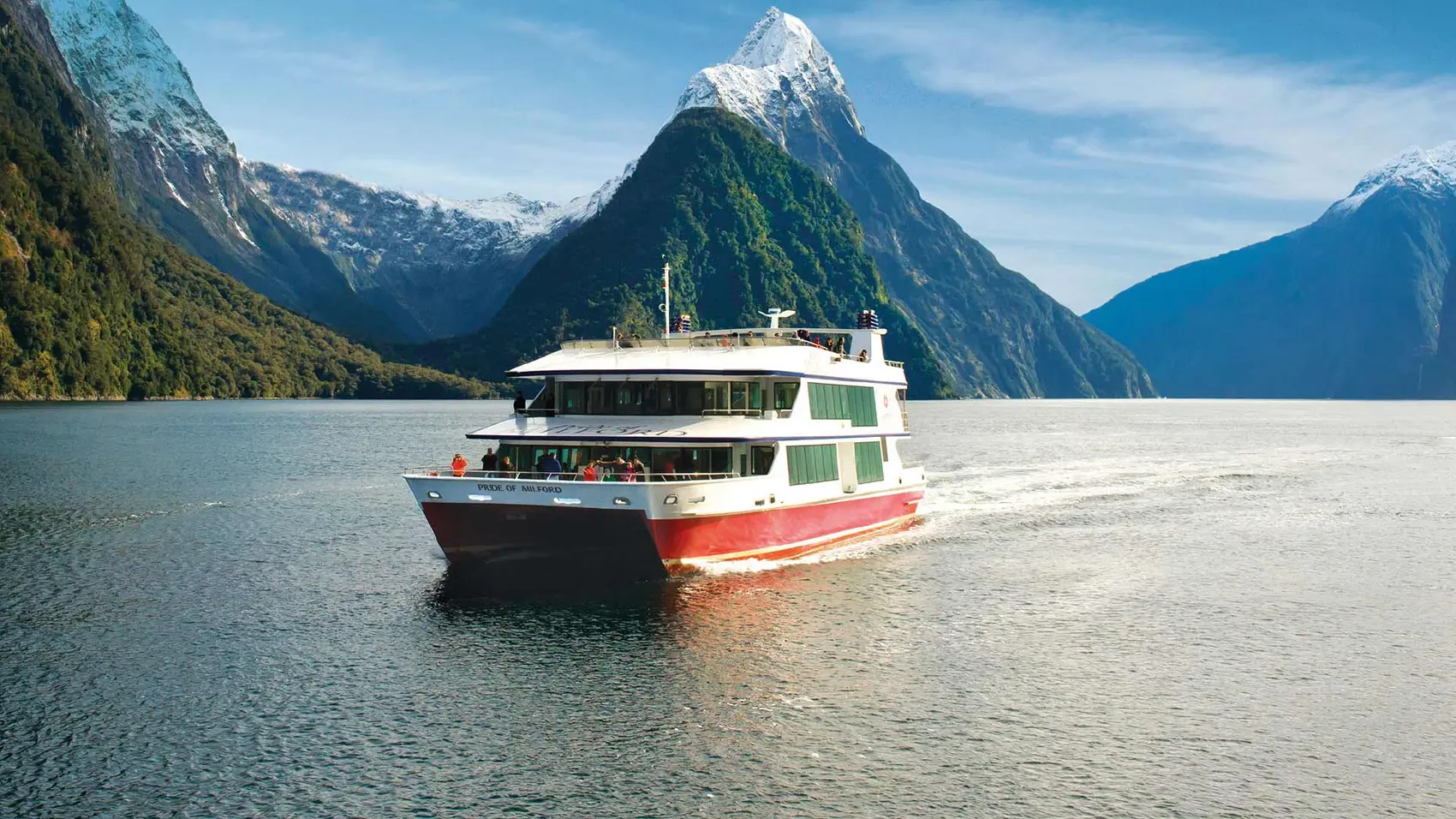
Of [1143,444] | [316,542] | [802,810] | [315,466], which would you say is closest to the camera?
[802,810]

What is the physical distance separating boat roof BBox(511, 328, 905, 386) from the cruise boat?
8 cm

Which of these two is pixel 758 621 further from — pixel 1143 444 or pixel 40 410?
pixel 40 410

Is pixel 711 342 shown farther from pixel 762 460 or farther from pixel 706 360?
pixel 762 460

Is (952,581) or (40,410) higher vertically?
(40,410)

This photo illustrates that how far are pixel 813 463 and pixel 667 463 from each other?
883 cm

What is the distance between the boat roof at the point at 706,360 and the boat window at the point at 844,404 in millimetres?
462

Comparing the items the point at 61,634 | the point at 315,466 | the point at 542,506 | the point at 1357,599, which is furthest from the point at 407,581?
the point at 315,466

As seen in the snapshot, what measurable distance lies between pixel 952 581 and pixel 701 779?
905 inches

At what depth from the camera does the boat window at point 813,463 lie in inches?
1849

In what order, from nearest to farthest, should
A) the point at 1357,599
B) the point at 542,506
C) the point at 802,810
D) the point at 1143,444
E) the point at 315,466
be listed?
the point at 802,810, the point at 542,506, the point at 1357,599, the point at 315,466, the point at 1143,444

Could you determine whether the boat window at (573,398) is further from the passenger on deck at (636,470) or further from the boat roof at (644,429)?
the passenger on deck at (636,470)

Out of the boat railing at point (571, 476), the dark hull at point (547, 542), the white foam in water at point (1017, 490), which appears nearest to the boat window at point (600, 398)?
the boat railing at point (571, 476)

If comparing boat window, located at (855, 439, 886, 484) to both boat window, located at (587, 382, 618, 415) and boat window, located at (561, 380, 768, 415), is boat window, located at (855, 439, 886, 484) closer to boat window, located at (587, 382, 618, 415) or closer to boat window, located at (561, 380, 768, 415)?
boat window, located at (561, 380, 768, 415)

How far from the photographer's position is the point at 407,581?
44.1 metres
